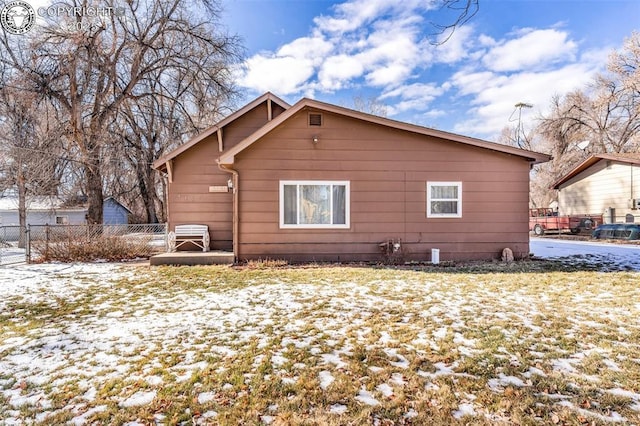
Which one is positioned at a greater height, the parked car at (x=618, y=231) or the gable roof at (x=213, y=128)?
the gable roof at (x=213, y=128)

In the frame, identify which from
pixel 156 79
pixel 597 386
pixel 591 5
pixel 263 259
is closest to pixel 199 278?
pixel 263 259

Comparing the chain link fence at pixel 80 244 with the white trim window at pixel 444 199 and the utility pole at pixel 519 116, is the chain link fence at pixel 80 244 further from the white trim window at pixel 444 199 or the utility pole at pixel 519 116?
the utility pole at pixel 519 116

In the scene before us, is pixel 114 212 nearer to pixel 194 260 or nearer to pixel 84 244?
pixel 84 244

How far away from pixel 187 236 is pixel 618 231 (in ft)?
56.9

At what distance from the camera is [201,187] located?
29.5 ft

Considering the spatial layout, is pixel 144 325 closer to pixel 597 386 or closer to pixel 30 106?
pixel 597 386

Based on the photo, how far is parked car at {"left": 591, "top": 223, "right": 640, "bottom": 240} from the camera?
534 inches

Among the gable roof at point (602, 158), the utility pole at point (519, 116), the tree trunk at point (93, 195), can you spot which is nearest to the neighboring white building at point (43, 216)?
the tree trunk at point (93, 195)

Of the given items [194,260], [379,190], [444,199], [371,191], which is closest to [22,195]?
[194,260]

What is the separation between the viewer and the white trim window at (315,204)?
793 centimetres

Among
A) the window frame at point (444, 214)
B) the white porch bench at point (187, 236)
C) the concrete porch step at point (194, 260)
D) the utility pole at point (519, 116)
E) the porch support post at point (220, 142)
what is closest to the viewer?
the concrete porch step at point (194, 260)

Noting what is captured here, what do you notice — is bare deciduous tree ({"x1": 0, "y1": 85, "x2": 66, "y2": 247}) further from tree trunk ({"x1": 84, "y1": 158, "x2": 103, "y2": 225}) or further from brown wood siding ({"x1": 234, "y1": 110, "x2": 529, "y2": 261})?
brown wood siding ({"x1": 234, "y1": 110, "x2": 529, "y2": 261})

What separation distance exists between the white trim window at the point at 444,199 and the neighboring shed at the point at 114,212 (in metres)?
24.6

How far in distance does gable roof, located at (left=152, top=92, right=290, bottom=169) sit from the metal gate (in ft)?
12.9
